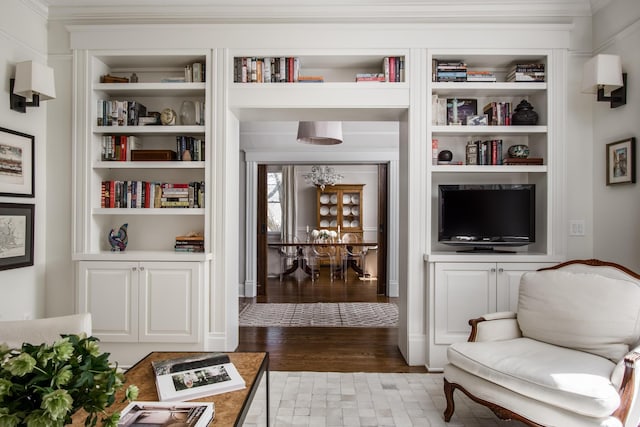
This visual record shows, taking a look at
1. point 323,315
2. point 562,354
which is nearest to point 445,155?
point 562,354

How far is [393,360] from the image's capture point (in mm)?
3424

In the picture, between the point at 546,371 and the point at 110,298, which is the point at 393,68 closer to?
the point at 546,371

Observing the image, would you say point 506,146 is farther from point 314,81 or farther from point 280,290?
point 280,290

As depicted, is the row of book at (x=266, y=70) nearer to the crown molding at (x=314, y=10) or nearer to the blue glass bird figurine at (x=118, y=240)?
the crown molding at (x=314, y=10)

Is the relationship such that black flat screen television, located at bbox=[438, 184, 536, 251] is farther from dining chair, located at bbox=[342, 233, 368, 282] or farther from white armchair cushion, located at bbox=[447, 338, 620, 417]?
dining chair, located at bbox=[342, 233, 368, 282]

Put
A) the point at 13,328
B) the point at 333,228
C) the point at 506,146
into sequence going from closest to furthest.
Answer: the point at 13,328 → the point at 506,146 → the point at 333,228

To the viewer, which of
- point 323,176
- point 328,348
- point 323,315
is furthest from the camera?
point 323,176

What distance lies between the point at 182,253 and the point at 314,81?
5.84 feet

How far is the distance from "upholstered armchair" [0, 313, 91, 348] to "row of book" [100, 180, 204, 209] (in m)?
1.61

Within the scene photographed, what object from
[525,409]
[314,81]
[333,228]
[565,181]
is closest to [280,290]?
[333,228]

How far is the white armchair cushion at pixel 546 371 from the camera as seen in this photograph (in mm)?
1757

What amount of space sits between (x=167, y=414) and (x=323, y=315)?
3.75 metres

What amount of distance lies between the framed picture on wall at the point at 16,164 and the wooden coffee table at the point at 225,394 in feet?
6.37

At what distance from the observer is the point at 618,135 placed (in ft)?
9.99
